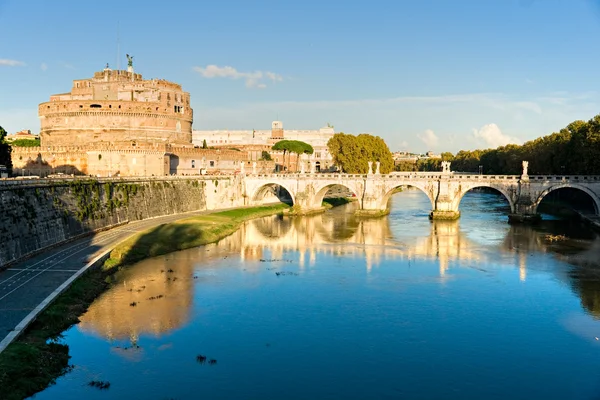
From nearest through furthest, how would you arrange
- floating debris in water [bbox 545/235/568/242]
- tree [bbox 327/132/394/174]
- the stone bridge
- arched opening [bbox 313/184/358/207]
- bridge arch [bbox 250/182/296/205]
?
floating debris in water [bbox 545/235/568/242]
the stone bridge
arched opening [bbox 313/184/358/207]
bridge arch [bbox 250/182/296/205]
tree [bbox 327/132/394/174]

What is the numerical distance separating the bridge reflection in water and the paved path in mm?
1960

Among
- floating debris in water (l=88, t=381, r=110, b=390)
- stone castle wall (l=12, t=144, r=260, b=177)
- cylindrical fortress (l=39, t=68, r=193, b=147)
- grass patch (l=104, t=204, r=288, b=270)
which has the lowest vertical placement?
floating debris in water (l=88, t=381, r=110, b=390)

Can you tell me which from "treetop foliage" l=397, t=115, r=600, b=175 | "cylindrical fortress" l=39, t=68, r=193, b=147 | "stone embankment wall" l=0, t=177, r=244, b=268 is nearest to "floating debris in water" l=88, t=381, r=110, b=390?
"stone embankment wall" l=0, t=177, r=244, b=268

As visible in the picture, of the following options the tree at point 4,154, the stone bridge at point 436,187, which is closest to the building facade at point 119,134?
the tree at point 4,154

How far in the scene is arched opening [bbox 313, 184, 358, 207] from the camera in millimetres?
62081

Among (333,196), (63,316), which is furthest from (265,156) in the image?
(63,316)

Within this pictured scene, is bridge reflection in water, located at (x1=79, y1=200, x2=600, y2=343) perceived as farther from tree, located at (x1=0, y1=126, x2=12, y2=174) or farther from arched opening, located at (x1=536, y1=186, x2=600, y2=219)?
tree, located at (x1=0, y1=126, x2=12, y2=174)

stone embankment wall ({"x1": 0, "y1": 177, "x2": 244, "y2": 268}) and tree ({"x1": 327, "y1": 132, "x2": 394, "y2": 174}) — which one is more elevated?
tree ({"x1": 327, "y1": 132, "x2": 394, "y2": 174})

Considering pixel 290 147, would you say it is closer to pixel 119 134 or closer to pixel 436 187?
pixel 119 134

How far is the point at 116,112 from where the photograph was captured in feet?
204

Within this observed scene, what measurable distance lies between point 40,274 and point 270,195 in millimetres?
44808

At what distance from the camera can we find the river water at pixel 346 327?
53.6 ft

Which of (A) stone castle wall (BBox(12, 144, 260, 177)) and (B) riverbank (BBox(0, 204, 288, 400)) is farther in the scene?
(A) stone castle wall (BBox(12, 144, 260, 177))

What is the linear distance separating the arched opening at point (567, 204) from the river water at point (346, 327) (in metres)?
18.3
